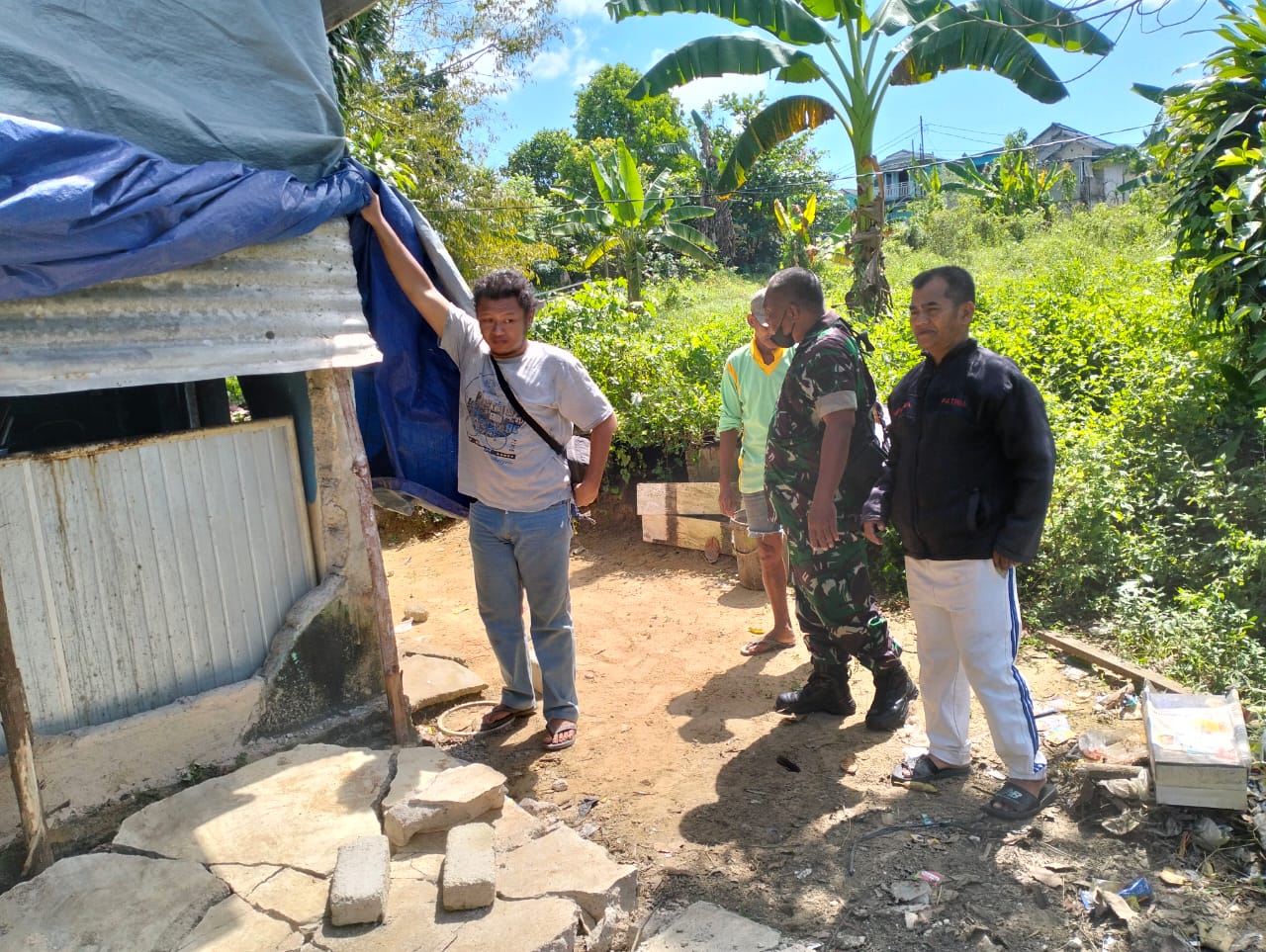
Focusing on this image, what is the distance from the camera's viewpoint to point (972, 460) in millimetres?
3195

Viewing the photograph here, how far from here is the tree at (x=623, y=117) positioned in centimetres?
3697

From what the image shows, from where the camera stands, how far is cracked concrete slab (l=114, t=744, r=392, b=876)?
2.95 m

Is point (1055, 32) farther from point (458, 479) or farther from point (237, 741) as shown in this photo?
point (237, 741)

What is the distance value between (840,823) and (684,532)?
3.79m

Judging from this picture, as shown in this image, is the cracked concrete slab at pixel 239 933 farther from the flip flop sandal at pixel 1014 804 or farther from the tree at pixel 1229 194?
the tree at pixel 1229 194

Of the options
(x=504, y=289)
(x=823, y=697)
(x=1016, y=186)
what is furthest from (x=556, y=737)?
(x=1016, y=186)

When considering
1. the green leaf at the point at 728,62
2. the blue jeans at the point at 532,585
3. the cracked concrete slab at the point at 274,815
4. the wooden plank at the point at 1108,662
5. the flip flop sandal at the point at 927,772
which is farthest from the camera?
the green leaf at the point at 728,62

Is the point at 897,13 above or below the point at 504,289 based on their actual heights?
above

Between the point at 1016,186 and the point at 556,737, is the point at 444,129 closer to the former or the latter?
the point at 556,737

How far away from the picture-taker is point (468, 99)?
14.9 metres

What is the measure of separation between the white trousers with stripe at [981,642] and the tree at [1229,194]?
117 inches

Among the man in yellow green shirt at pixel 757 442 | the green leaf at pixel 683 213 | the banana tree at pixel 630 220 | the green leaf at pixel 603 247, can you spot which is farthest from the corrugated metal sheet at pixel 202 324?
the green leaf at pixel 683 213

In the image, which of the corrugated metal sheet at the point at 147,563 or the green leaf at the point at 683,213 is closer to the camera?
the corrugated metal sheet at the point at 147,563

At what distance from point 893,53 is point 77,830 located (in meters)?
10.3
